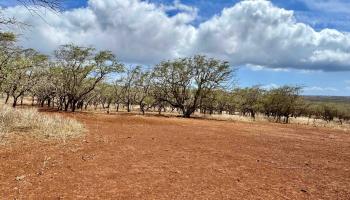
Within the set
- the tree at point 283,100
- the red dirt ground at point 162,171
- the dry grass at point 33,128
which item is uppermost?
the tree at point 283,100

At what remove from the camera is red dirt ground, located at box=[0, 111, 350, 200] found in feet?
27.9

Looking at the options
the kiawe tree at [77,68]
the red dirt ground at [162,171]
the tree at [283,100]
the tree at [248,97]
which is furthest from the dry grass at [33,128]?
the tree at [248,97]

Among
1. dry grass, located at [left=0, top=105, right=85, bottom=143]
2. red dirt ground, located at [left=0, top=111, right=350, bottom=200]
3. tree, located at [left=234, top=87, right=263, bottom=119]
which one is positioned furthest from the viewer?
tree, located at [left=234, top=87, right=263, bottom=119]

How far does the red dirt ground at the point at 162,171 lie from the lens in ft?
27.9

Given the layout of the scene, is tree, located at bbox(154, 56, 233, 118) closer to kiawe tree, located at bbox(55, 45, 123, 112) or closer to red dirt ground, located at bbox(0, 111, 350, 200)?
kiawe tree, located at bbox(55, 45, 123, 112)

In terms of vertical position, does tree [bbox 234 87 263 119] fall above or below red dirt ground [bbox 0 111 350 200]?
above

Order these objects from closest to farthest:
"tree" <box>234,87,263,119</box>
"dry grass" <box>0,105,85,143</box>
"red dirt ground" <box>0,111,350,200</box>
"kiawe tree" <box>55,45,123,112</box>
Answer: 1. "red dirt ground" <box>0,111,350,200</box>
2. "dry grass" <box>0,105,85,143</box>
3. "kiawe tree" <box>55,45,123,112</box>
4. "tree" <box>234,87,263,119</box>

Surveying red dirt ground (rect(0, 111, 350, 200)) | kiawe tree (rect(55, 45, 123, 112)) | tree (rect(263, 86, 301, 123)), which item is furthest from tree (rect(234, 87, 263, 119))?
red dirt ground (rect(0, 111, 350, 200))

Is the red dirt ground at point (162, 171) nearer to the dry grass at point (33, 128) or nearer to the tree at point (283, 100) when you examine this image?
the dry grass at point (33, 128)

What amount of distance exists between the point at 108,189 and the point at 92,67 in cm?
3498

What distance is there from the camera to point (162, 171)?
35.2 ft

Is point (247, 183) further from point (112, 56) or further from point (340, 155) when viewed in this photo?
point (112, 56)

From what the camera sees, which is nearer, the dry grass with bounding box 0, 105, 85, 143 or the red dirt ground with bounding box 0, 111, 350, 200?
the red dirt ground with bounding box 0, 111, 350, 200

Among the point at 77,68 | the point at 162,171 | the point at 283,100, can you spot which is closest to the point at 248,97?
the point at 283,100
